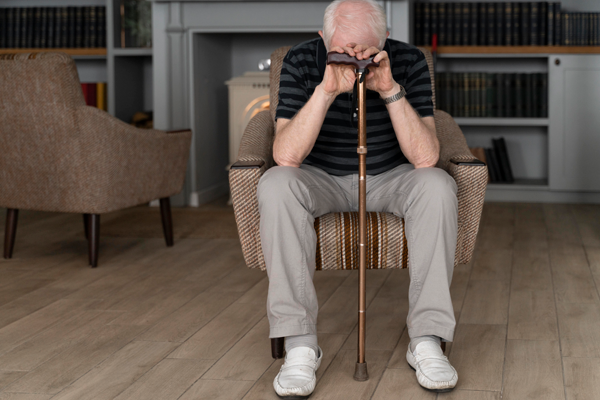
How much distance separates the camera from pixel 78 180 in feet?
7.95

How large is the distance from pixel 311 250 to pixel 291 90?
0.42m

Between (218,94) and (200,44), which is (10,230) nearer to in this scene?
(200,44)

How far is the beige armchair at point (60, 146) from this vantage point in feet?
7.75

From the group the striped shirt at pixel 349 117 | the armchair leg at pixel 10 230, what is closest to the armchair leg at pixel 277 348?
the striped shirt at pixel 349 117

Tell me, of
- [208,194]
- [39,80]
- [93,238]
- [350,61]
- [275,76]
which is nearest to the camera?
[350,61]

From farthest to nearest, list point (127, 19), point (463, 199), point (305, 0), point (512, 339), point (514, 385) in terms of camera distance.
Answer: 1. point (127, 19)
2. point (305, 0)
3. point (512, 339)
4. point (463, 199)
5. point (514, 385)

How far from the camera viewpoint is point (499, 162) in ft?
13.6

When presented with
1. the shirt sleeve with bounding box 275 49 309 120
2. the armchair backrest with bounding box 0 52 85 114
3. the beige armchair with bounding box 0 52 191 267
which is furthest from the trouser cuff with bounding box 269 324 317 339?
the armchair backrest with bounding box 0 52 85 114

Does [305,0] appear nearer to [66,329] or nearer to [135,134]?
[135,134]

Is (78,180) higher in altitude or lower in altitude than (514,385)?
higher

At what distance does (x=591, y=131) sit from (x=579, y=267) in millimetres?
1665

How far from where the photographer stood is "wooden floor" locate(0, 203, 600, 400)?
146 centimetres

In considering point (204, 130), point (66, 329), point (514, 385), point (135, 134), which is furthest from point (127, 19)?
point (514, 385)

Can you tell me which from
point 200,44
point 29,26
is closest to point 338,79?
point 200,44
